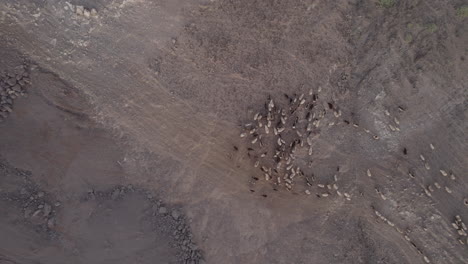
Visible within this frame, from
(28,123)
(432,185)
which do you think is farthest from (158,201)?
(432,185)

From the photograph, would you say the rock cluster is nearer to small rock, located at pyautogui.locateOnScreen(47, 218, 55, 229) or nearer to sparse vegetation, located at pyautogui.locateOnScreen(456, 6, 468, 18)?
small rock, located at pyautogui.locateOnScreen(47, 218, 55, 229)

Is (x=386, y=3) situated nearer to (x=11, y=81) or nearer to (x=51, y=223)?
(x=11, y=81)

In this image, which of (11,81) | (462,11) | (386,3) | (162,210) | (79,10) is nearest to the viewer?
(11,81)

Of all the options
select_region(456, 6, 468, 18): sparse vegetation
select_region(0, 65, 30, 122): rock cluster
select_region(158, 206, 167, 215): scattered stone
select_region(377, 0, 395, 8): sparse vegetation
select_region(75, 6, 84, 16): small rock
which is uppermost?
select_region(456, 6, 468, 18): sparse vegetation

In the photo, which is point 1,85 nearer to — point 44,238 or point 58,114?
point 58,114

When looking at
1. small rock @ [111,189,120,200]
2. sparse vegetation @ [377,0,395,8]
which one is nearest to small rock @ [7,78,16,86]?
small rock @ [111,189,120,200]

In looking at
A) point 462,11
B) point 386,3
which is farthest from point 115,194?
point 462,11

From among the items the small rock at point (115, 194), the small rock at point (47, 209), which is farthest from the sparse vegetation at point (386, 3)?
the small rock at point (47, 209)

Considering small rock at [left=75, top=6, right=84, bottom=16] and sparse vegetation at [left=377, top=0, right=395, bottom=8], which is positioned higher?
sparse vegetation at [left=377, top=0, right=395, bottom=8]
